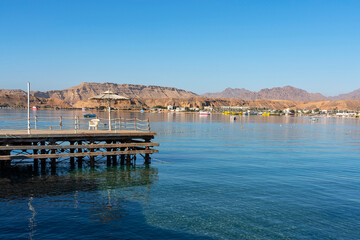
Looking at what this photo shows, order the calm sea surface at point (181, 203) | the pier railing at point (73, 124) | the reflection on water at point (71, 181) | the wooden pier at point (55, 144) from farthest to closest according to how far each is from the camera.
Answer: the pier railing at point (73, 124), the wooden pier at point (55, 144), the reflection on water at point (71, 181), the calm sea surface at point (181, 203)

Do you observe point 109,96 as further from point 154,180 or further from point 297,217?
point 297,217

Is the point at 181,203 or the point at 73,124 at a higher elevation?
the point at 73,124

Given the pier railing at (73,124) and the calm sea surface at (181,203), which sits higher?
the pier railing at (73,124)

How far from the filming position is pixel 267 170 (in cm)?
2684

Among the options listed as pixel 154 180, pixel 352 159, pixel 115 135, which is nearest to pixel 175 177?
pixel 154 180

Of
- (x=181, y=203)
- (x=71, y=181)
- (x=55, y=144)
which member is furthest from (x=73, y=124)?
(x=181, y=203)

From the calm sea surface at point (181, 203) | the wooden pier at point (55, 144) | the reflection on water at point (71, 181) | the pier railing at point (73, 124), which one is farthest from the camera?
the pier railing at point (73, 124)

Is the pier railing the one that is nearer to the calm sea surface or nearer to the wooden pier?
the wooden pier

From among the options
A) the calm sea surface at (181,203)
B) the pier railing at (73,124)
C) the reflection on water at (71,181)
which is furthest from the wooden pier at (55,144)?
the calm sea surface at (181,203)

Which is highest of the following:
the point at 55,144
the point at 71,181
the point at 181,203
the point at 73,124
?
the point at 73,124

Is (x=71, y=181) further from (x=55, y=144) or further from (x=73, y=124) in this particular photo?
(x=73, y=124)

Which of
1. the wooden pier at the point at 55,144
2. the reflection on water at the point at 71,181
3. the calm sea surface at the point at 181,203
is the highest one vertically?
the wooden pier at the point at 55,144

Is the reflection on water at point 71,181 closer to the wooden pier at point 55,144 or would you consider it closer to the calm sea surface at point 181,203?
the calm sea surface at point 181,203

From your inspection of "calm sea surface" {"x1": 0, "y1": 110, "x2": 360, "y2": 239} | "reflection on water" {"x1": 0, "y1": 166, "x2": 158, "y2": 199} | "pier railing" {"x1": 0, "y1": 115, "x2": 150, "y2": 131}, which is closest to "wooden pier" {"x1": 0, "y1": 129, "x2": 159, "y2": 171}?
"pier railing" {"x1": 0, "y1": 115, "x2": 150, "y2": 131}
